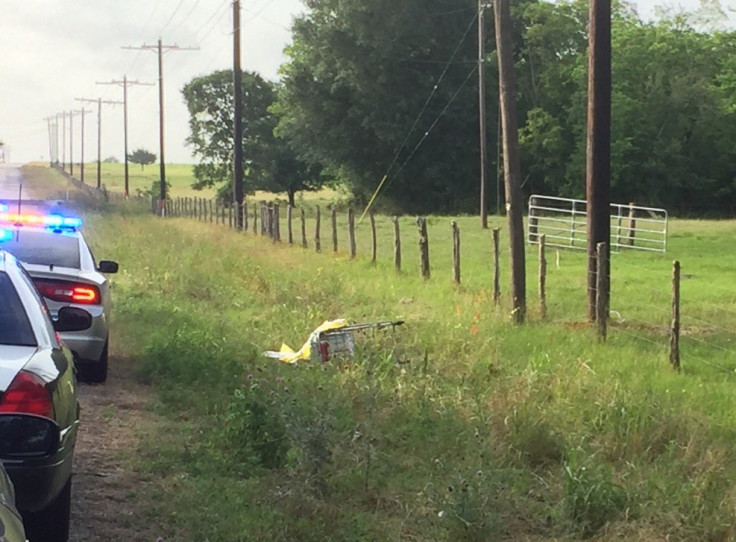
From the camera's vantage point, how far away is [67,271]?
9.35 m

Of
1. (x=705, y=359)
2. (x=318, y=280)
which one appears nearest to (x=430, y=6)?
(x=318, y=280)

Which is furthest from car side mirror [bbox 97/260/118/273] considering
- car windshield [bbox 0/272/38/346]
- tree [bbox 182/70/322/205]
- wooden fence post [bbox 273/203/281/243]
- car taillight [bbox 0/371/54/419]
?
tree [bbox 182/70/322/205]

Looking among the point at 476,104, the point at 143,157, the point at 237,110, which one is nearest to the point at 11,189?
the point at 476,104

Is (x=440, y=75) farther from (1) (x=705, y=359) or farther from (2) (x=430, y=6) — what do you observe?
(1) (x=705, y=359)

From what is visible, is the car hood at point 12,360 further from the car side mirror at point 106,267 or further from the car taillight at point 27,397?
the car side mirror at point 106,267

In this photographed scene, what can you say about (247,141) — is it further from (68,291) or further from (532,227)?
(68,291)

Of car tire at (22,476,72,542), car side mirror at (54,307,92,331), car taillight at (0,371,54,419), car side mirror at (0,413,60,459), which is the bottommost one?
car tire at (22,476,72,542)

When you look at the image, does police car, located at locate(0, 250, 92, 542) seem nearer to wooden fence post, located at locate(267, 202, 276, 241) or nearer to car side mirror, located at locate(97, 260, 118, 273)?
car side mirror, located at locate(97, 260, 118, 273)

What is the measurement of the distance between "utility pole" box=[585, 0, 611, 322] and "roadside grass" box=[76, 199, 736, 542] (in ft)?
4.03

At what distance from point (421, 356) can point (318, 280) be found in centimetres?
669

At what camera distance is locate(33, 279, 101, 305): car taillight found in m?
9.12

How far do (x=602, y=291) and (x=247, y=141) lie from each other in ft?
212

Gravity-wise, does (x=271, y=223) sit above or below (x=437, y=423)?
above

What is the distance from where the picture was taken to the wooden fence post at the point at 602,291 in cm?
1169
